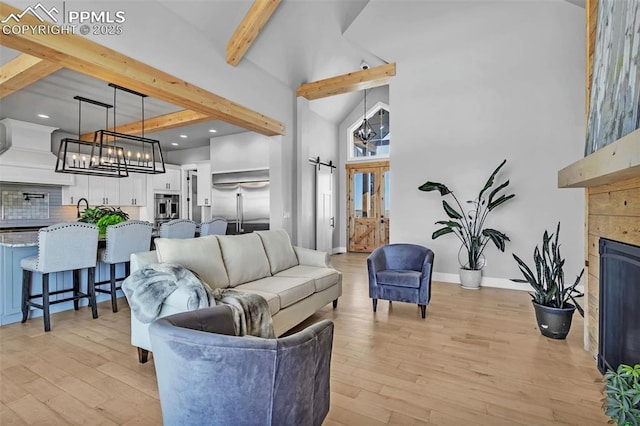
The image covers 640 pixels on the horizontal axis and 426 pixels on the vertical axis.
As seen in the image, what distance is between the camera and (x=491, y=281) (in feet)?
16.3

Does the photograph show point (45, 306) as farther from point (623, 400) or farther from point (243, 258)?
point (623, 400)

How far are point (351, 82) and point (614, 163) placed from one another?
4663 mm

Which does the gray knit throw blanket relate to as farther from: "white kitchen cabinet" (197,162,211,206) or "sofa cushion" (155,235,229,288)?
"white kitchen cabinet" (197,162,211,206)

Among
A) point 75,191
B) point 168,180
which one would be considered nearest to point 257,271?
point 75,191

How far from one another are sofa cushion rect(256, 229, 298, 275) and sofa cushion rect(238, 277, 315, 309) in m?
0.34

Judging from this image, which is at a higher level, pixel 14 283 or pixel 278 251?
pixel 278 251

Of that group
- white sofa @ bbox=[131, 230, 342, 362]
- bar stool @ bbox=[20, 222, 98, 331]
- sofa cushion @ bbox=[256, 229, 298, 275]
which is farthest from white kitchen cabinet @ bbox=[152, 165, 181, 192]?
white sofa @ bbox=[131, 230, 342, 362]

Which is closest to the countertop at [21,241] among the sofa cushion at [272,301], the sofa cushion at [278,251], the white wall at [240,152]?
the sofa cushion at [278,251]

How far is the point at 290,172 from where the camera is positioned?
20.2ft

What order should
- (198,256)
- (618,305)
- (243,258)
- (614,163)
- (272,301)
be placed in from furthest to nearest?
(243,258), (198,256), (272,301), (618,305), (614,163)

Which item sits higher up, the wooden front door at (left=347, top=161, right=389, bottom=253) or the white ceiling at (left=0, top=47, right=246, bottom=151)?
the white ceiling at (left=0, top=47, right=246, bottom=151)

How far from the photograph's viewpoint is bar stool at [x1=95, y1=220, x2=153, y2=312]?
12.3 feet

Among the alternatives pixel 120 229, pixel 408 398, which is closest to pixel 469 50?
pixel 408 398

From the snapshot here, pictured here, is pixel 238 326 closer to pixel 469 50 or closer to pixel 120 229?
pixel 120 229
